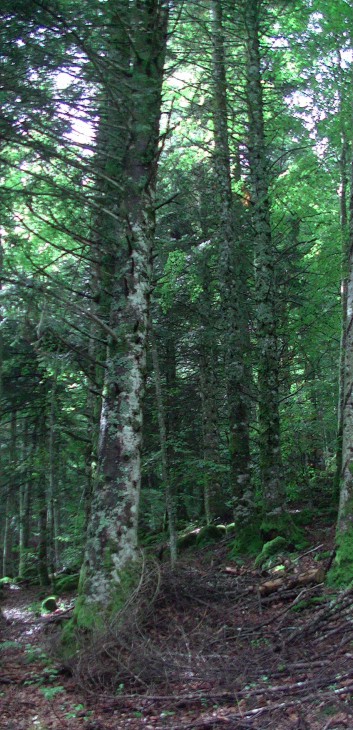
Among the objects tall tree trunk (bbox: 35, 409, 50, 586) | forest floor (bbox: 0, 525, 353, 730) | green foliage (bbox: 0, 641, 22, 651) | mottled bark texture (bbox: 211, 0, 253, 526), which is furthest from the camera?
tall tree trunk (bbox: 35, 409, 50, 586)

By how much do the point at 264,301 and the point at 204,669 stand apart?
25.7 feet

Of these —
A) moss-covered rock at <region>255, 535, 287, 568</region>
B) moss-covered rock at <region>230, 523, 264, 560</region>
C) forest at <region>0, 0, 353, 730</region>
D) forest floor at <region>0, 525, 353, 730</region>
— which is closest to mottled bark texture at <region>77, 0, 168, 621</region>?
forest at <region>0, 0, 353, 730</region>

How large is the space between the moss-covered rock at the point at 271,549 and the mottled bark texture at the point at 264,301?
37.6 inches

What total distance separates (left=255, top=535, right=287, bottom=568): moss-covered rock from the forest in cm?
3

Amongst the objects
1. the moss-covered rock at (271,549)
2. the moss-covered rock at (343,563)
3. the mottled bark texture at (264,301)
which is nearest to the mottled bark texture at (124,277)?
the moss-covered rock at (343,563)

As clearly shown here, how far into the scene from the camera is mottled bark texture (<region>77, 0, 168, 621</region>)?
6.56 meters

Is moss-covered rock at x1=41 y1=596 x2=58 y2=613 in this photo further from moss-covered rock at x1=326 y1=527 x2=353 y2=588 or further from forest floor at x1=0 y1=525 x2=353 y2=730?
moss-covered rock at x1=326 y1=527 x2=353 y2=588

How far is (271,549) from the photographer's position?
9.94 metres

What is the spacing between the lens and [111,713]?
15.6 ft

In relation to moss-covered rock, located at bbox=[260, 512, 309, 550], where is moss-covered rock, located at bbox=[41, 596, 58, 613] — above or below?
below

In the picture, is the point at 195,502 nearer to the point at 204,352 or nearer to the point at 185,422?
the point at 185,422

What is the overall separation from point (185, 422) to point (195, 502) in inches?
231

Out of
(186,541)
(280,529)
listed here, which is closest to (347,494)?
(280,529)

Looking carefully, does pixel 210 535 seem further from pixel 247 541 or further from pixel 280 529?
pixel 280 529
